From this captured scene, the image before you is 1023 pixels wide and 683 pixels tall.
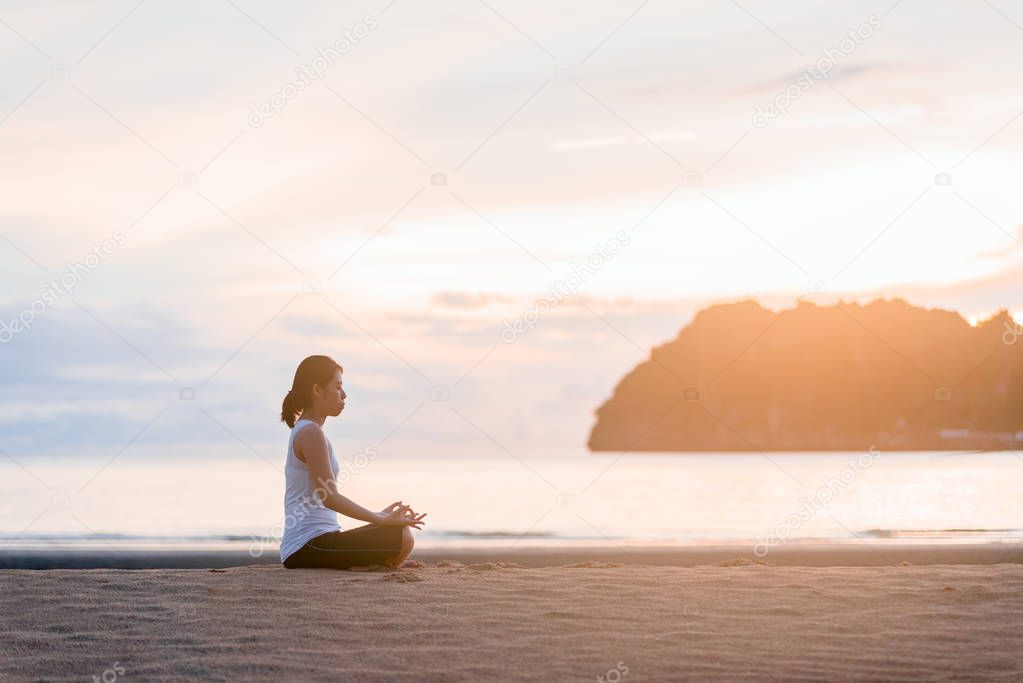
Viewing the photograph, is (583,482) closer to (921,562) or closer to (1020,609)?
(921,562)

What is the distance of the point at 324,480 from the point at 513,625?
2252 millimetres

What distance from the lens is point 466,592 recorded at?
7.64 metres

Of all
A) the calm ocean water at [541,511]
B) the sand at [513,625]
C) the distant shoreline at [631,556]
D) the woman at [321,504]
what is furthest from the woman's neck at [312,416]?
the calm ocean water at [541,511]

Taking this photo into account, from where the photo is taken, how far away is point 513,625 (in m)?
6.75

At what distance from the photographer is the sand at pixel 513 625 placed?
5969 millimetres

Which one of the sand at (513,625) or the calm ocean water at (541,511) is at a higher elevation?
the calm ocean water at (541,511)

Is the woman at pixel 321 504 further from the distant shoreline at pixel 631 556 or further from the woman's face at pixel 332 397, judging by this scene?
the distant shoreline at pixel 631 556

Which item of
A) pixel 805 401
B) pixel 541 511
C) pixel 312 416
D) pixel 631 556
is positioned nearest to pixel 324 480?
pixel 312 416

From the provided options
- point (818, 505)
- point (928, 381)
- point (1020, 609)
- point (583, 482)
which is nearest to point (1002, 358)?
point (928, 381)

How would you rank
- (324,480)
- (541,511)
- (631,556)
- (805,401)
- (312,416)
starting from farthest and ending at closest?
(805,401)
(541,511)
(631,556)
(312,416)
(324,480)

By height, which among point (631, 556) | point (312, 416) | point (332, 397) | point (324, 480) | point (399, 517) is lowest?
point (631, 556)

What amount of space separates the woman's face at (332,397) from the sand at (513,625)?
1180 mm

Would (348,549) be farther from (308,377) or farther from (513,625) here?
(513,625)

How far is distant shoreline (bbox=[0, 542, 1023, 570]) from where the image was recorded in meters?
12.5
